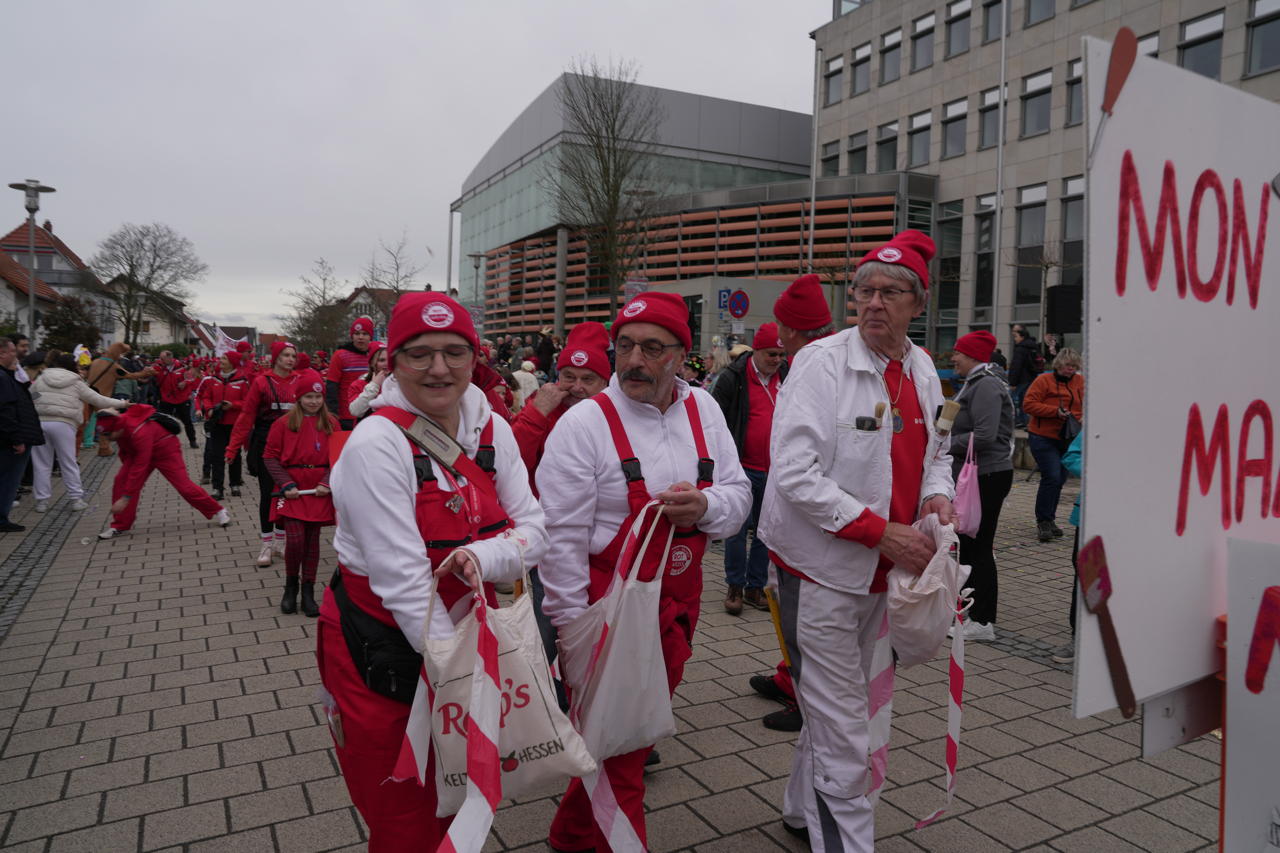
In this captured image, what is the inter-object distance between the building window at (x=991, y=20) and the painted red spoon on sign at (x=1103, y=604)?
106 ft

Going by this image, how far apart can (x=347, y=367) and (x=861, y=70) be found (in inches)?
1235

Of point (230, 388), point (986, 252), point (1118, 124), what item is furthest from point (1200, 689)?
point (986, 252)

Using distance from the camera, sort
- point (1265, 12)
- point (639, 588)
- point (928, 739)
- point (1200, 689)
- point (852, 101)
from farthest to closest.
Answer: point (852, 101) → point (1265, 12) → point (928, 739) → point (639, 588) → point (1200, 689)

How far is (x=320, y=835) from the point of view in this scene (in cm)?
331

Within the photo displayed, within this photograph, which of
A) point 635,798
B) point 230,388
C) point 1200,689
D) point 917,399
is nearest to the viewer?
point 1200,689

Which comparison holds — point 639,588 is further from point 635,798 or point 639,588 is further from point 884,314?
point 884,314

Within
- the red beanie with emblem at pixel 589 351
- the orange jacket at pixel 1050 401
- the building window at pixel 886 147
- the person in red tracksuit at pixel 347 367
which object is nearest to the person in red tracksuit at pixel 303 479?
the person in red tracksuit at pixel 347 367

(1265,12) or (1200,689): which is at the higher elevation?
(1265,12)

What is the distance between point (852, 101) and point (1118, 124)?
3669cm

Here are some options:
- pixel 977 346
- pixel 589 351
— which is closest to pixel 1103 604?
pixel 589 351

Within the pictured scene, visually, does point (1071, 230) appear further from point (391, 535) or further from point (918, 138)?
point (391, 535)

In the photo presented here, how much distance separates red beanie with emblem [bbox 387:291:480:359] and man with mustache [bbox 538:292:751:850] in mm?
685

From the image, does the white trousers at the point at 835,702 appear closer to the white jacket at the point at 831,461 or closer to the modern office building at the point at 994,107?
the white jacket at the point at 831,461

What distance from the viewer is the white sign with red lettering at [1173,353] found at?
1.37 m
